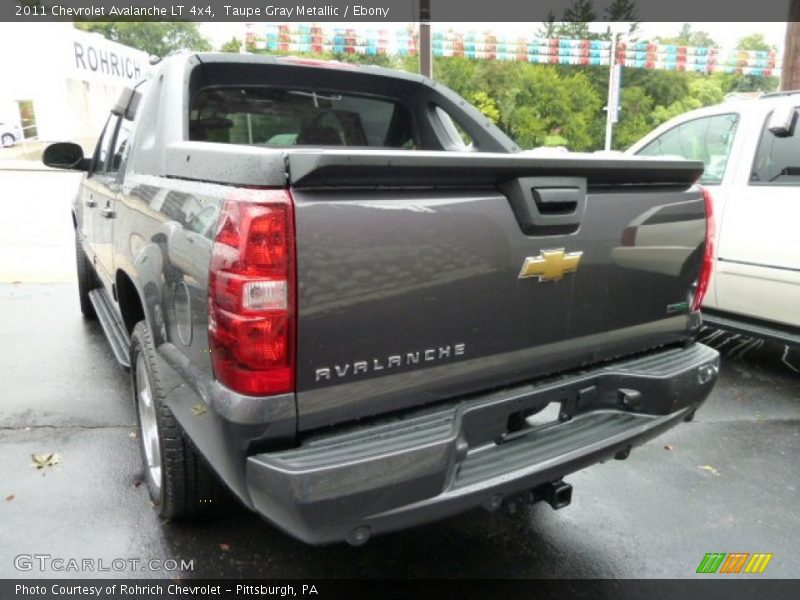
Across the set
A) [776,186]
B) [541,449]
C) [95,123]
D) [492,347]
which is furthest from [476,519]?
[95,123]

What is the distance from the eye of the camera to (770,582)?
7.86 feet

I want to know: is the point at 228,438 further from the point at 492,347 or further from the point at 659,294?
the point at 659,294

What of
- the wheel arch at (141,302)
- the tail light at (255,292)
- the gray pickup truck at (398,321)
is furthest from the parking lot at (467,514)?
the tail light at (255,292)

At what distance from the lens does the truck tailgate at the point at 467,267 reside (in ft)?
5.53

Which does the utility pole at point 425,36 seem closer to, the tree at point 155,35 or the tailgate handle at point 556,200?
the tailgate handle at point 556,200

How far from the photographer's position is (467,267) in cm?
188

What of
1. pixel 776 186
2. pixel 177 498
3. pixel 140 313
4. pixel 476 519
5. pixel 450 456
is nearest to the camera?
pixel 450 456

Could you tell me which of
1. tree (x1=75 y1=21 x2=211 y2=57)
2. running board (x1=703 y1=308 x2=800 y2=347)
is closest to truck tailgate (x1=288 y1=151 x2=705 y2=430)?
running board (x1=703 y1=308 x2=800 y2=347)

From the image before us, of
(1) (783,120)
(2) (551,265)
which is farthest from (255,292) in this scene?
(1) (783,120)

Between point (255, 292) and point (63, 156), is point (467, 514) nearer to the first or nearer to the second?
point (255, 292)

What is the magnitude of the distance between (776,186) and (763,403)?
145 cm

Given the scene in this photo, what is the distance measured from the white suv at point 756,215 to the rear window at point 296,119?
236cm

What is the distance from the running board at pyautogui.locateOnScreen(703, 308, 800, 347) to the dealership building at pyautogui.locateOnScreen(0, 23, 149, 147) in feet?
96.1

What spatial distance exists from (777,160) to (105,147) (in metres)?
4.54
